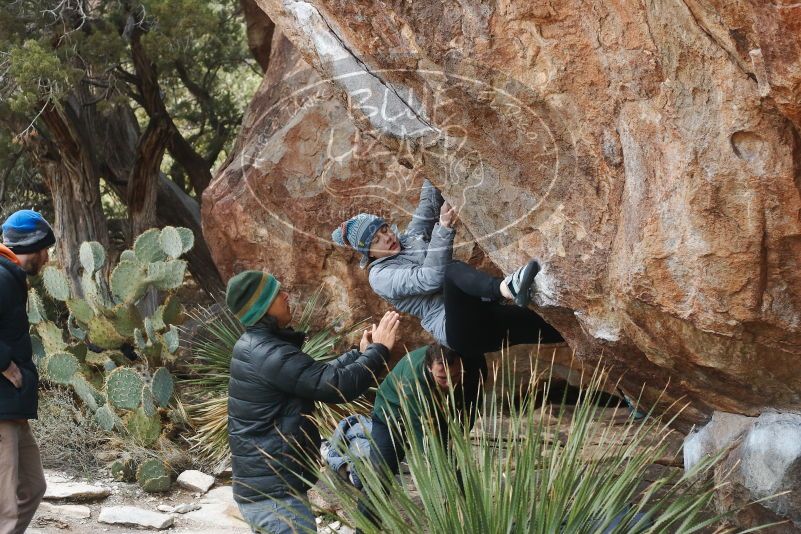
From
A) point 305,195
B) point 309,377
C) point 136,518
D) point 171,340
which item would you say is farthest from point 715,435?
point 171,340

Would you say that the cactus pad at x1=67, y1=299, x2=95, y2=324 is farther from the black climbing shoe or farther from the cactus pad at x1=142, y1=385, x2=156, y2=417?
the black climbing shoe

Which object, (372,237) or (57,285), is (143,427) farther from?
(372,237)

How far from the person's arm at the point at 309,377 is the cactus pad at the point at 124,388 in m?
3.36

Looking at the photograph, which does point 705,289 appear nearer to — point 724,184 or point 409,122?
point 724,184

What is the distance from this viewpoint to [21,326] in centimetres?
493

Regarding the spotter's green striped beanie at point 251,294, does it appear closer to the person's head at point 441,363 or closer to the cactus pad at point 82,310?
the person's head at point 441,363

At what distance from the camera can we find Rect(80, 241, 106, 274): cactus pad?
8.06 metres

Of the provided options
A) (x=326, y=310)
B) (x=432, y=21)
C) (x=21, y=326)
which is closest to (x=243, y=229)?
(x=326, y=310)

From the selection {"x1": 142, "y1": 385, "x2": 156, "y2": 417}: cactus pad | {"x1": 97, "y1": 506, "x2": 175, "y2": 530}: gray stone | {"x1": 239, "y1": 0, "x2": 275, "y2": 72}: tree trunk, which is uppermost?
{"x1": 239, "y1": 0, "x2": 275, "y2": 72}: tree trunk

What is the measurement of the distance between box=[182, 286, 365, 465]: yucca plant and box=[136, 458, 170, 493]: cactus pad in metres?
0.49

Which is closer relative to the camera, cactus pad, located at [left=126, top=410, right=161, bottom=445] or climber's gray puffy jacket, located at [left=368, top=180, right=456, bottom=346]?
climber's gray puffy jacket, located at [left=368, top=180, right=456, bottom=346]

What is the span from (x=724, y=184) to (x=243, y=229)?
17.3 ft

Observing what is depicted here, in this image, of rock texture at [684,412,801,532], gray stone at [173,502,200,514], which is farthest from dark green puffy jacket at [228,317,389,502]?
gray stone at [173,502,200,514]

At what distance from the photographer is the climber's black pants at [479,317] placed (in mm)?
4809
